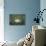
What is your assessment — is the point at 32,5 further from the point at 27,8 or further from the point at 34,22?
the point at 34,22

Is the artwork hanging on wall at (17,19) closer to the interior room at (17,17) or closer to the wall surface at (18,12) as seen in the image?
the interior room at (17,17)

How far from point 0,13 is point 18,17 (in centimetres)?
83

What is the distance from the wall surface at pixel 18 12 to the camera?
19.4ft

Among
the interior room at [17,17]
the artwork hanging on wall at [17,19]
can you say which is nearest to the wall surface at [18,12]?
the interior room at [17,17]

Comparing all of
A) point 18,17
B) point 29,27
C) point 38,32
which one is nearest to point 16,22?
point 18,17

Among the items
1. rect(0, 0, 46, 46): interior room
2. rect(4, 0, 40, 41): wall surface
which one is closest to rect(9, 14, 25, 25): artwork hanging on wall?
rect(0, 0, 46, 46): interior room

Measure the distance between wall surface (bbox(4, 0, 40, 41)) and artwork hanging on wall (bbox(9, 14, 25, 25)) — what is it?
0.44ft

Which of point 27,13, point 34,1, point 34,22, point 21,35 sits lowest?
point 21,35

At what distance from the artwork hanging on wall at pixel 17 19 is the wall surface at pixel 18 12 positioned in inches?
5.3

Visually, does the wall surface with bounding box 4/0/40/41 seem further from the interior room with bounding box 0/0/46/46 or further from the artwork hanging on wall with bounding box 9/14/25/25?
the artwork hanging on wall with bounding box 9/14/25/25

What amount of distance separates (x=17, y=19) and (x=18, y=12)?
12.6 inches

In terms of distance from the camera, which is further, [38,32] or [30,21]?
[30,21]

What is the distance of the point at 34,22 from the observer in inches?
235

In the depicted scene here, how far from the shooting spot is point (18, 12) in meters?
5.93
